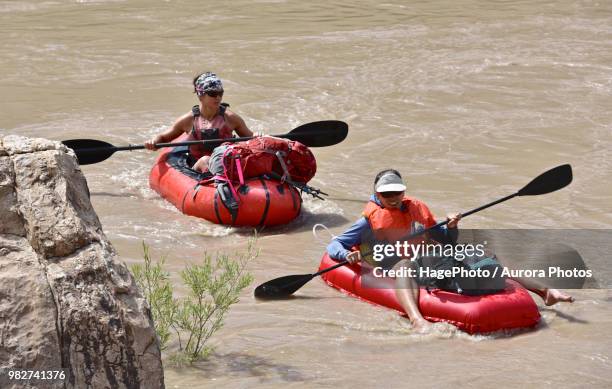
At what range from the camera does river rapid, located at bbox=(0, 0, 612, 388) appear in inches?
224

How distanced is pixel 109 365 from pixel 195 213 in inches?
195

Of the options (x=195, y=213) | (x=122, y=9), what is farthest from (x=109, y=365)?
(x=122, y=9)

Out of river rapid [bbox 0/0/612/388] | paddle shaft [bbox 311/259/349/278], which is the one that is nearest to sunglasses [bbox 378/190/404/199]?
paddle shaft [bbox 311/259/349/278]

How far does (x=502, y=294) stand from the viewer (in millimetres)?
6152

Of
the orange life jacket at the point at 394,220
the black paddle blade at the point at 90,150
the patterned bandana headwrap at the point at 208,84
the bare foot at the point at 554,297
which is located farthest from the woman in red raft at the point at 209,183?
the bare foot at the point at 554,297

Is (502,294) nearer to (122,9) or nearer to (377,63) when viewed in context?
(377,63)

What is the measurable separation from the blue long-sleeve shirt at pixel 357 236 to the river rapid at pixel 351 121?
274 millimetres

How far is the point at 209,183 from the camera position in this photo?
8516 millimetres

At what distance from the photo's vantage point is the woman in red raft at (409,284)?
605 cm

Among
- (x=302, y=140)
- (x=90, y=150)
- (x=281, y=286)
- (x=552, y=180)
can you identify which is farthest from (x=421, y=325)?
(x=90, y=150)

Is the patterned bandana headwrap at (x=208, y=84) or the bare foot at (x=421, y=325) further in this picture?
the patterned bandana headwrap at (x=208, y=84)

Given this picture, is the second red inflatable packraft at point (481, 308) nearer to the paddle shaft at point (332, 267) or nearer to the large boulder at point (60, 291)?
the paddle shaft at point (332, 267)

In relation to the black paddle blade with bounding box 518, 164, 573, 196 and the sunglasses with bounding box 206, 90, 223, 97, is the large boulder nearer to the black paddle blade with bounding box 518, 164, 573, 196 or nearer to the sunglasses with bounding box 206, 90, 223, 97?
the black paddle blade with bounding box 518, 164, 573, 196

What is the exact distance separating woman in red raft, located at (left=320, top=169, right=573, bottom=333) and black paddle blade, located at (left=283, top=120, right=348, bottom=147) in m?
2.62
